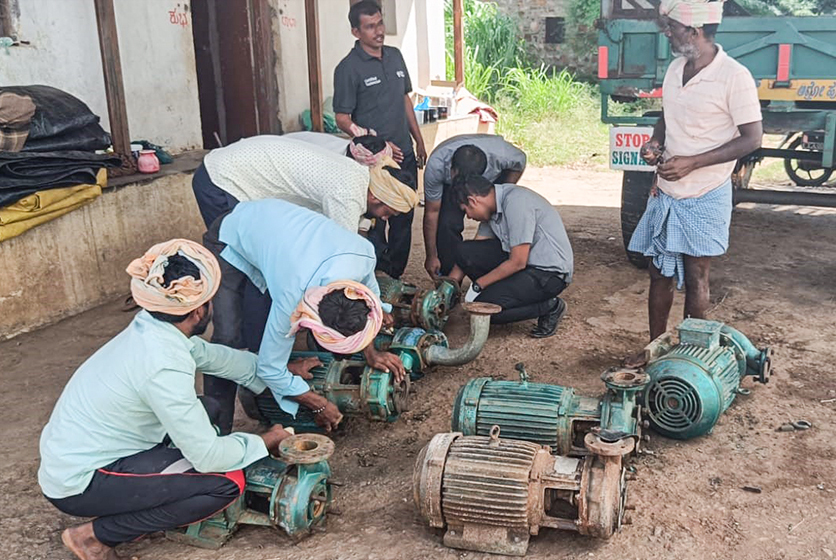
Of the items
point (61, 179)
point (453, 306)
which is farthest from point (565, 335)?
point (61, 179)

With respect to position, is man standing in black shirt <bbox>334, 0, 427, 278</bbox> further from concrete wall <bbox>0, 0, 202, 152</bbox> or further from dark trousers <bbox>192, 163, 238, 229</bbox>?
concrete wall <bbox>0, 0, 202, 152</bbox>

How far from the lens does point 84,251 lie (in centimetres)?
531

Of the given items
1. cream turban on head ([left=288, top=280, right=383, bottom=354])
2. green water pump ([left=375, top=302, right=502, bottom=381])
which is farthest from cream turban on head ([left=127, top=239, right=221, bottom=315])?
green water pump ([left=375, top=302, right=502, bottom=381])

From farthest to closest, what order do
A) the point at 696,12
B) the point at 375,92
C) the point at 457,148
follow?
the point at 375,92, the point at 457,148, the point at 696,12

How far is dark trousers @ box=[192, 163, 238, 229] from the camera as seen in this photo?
3977 millimetres

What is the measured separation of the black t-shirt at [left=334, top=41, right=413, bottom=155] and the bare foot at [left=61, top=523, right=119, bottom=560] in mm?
3515

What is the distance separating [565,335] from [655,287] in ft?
2.78

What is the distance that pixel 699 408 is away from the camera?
3.32 metres

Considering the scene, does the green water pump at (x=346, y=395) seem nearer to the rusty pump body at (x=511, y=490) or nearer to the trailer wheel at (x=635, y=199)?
the rusty pump body at (x=511, y=490)

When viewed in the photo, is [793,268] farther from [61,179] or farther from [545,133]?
[545,133]

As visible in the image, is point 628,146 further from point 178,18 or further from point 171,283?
point 178,18

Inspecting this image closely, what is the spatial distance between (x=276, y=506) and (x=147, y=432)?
0.51 metres

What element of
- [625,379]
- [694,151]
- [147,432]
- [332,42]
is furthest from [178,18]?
[625,379]

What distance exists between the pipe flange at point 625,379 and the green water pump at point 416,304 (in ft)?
5.13
